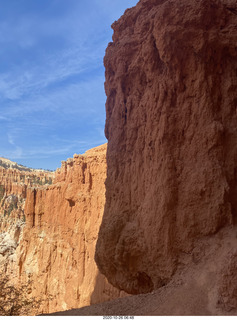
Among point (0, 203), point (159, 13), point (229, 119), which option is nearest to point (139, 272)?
point (229, 119)

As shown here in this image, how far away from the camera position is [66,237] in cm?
2552

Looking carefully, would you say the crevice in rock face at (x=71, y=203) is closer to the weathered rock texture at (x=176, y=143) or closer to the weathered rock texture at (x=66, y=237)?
the weathered rock texture at (x=66, y=237)

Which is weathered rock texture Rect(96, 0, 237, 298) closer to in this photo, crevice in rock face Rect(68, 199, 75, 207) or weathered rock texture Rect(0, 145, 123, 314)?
weathered rock texture Rect(0, 145, 123, 314)

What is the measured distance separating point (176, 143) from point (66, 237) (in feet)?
69.8

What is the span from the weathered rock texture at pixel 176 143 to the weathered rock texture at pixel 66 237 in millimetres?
12128

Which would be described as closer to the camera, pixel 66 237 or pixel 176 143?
pixel 176 143

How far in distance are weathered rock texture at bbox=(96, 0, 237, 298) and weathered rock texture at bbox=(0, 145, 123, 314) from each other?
1213cm

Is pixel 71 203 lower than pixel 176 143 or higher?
higher

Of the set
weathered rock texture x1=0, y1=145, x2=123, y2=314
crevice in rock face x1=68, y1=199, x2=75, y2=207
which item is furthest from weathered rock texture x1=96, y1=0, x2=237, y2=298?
crevice in rock face x1=68, y1=199, x2=75, y2=207

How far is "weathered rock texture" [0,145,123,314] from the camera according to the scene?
2220 cm

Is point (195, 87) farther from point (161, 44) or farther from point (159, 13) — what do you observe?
point (159, 13)

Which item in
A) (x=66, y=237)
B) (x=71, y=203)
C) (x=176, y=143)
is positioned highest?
(x=71, y=203)

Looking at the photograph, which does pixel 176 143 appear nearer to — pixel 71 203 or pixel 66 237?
pixel 71 203

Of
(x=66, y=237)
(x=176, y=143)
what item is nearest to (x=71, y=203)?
(x=66, y=237)
